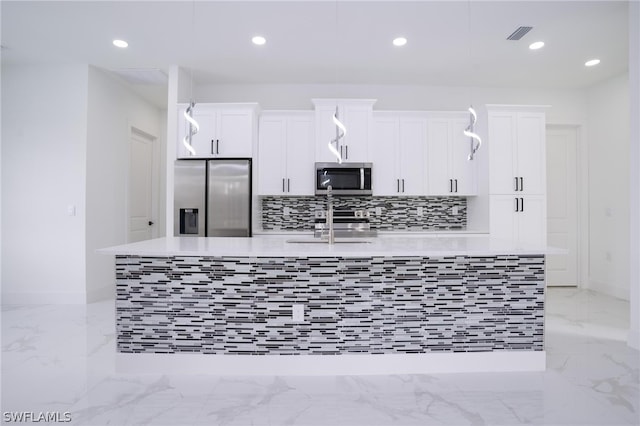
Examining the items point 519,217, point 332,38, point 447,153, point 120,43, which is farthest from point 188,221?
point 519,217

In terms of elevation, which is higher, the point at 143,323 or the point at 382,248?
the point at 382,248

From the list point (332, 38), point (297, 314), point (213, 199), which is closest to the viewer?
point (297, 314)

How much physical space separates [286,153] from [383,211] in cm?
154

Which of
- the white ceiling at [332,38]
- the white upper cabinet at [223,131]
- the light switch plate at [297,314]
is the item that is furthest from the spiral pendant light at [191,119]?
the light switch plate at [297,314]

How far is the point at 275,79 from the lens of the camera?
15.7 ft

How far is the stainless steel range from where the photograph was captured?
4.68 metres

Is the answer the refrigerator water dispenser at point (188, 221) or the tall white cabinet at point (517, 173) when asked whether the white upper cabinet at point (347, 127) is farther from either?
the refrigerator water dispenser at point (188, 221)

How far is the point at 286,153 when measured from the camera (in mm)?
4598
